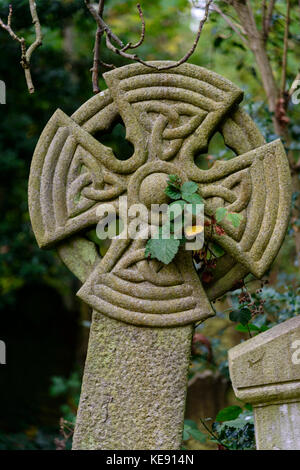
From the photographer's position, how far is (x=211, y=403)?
3.34 meters

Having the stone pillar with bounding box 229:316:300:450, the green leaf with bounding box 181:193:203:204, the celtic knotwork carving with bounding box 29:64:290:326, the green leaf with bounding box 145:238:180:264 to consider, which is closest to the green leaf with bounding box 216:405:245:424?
the stone pillar with bounding box 229:316:300:450

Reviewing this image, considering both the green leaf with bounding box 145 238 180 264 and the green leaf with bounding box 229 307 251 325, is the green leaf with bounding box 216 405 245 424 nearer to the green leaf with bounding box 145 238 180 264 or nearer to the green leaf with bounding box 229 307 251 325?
the green leaf with bounding box 229 307 251 325

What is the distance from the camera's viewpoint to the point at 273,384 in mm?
1738

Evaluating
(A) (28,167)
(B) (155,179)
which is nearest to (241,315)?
(B) (155,179)

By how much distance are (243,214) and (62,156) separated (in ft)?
2.29

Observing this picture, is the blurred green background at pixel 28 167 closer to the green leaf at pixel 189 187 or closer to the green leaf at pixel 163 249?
the green leaf at pixel 189 187

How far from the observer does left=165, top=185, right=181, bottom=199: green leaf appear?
186 cm

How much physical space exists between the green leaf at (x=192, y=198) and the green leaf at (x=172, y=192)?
0.02m

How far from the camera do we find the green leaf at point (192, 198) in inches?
72.6

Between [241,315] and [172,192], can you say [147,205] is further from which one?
[241,315]

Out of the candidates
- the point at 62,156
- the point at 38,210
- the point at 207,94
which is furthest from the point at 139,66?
the point at 38,210

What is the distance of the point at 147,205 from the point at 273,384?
0.74m

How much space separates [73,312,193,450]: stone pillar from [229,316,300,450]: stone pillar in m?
0.20

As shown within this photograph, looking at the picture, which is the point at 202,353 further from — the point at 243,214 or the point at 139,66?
the point at 139,66
